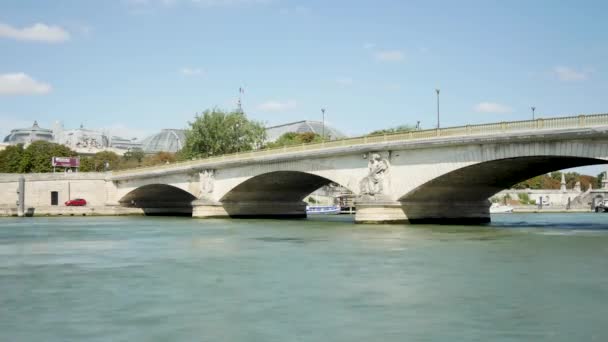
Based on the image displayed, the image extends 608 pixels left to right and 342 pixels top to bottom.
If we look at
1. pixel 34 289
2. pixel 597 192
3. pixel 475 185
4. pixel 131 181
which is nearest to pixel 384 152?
pixel 475 185

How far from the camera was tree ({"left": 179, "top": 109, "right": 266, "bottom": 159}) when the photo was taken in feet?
302

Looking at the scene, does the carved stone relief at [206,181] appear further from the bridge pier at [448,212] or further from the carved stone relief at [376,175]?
the bridge pier at [448,212]

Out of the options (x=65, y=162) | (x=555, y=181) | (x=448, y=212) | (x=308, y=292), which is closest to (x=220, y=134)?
(x=65, y=162)

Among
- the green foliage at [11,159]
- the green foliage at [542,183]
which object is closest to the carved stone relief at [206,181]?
the green foliage at [11,159]

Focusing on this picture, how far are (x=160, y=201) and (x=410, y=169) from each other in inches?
1924

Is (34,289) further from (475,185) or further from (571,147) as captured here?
(475,185)

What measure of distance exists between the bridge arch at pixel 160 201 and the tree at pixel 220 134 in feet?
35.4

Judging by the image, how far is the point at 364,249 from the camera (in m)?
27.2

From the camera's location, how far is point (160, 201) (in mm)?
83938

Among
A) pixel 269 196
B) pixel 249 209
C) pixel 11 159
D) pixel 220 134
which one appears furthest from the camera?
pixel 11 159

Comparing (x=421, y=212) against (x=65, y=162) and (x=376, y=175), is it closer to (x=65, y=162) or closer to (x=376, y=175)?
(x=376, y=175)

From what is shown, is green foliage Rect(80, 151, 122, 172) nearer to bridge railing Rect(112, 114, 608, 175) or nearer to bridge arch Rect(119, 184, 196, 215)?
bridge arch Rect(119, 184, 196, 215)

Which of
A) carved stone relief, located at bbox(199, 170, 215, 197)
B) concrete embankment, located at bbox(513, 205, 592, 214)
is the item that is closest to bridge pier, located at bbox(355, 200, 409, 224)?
carved stone relief, located at bbox(199, 170, 215, 197)

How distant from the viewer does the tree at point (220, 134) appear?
3625 inches
